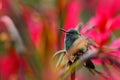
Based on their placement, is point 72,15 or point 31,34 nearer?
point 31,34

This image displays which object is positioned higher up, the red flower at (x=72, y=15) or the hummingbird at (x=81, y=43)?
the red flower at (x=72, y=15)

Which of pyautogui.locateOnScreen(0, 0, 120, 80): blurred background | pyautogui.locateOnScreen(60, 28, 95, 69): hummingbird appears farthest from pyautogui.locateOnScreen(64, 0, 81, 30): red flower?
pyautogui.locateOnScreen(60, 28, 95, 69): hummingbird

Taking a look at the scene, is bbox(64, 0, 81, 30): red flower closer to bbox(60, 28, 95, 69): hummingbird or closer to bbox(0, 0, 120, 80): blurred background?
bbox(0, 0, 120, 80): blurred background

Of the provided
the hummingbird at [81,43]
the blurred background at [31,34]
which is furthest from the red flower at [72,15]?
the hummingbird at [81,43]

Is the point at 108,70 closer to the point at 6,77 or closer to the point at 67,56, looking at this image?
the point at 67,56

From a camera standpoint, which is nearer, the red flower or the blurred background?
the blurred background

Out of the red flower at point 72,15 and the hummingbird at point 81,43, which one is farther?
the red flower at point 72,15

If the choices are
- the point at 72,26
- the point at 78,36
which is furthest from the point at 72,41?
the point at 72,26

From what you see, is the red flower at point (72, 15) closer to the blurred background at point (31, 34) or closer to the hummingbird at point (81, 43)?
the blurred background at point (31, 34)

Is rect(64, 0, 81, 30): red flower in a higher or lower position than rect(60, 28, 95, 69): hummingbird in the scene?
higher
